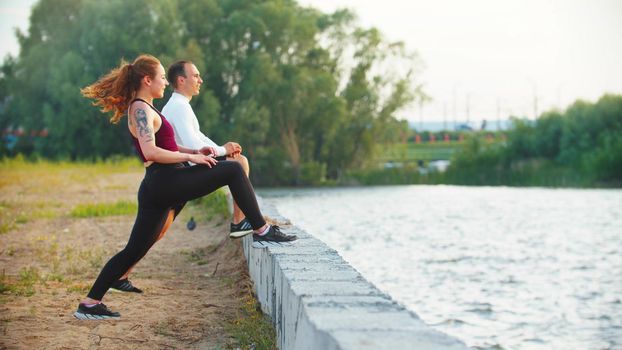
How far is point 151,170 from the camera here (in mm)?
5645

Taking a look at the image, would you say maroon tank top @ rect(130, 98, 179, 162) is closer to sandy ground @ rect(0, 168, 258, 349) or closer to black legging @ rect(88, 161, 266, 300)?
black legging @ rect(88, 161, 266, 300)

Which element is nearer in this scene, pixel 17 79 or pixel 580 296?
pixel 580 296

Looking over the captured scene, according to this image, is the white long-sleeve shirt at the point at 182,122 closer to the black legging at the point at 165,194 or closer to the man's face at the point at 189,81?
the man's face at the point at 189,81

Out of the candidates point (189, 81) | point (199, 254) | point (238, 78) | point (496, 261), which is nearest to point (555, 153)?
point (238, 78)

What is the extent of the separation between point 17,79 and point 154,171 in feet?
153

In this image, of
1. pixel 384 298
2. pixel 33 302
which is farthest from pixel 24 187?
pixel 384 298

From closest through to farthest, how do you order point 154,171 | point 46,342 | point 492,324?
1. point 46,342
2. point 154,171
3. point 492,324

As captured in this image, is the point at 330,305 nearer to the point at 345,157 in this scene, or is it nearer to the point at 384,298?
the point at 384,298

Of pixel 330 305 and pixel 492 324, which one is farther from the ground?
pixel 330 305

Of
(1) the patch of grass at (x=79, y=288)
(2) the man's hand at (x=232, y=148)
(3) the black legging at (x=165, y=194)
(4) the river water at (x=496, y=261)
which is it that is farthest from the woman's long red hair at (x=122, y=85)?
(4) the river water at (x=496, y=261)

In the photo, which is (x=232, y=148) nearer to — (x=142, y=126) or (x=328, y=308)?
(x=142, y=126)

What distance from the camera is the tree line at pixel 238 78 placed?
45000mm

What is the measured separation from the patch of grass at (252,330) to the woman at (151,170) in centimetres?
76

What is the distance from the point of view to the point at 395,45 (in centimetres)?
5225
